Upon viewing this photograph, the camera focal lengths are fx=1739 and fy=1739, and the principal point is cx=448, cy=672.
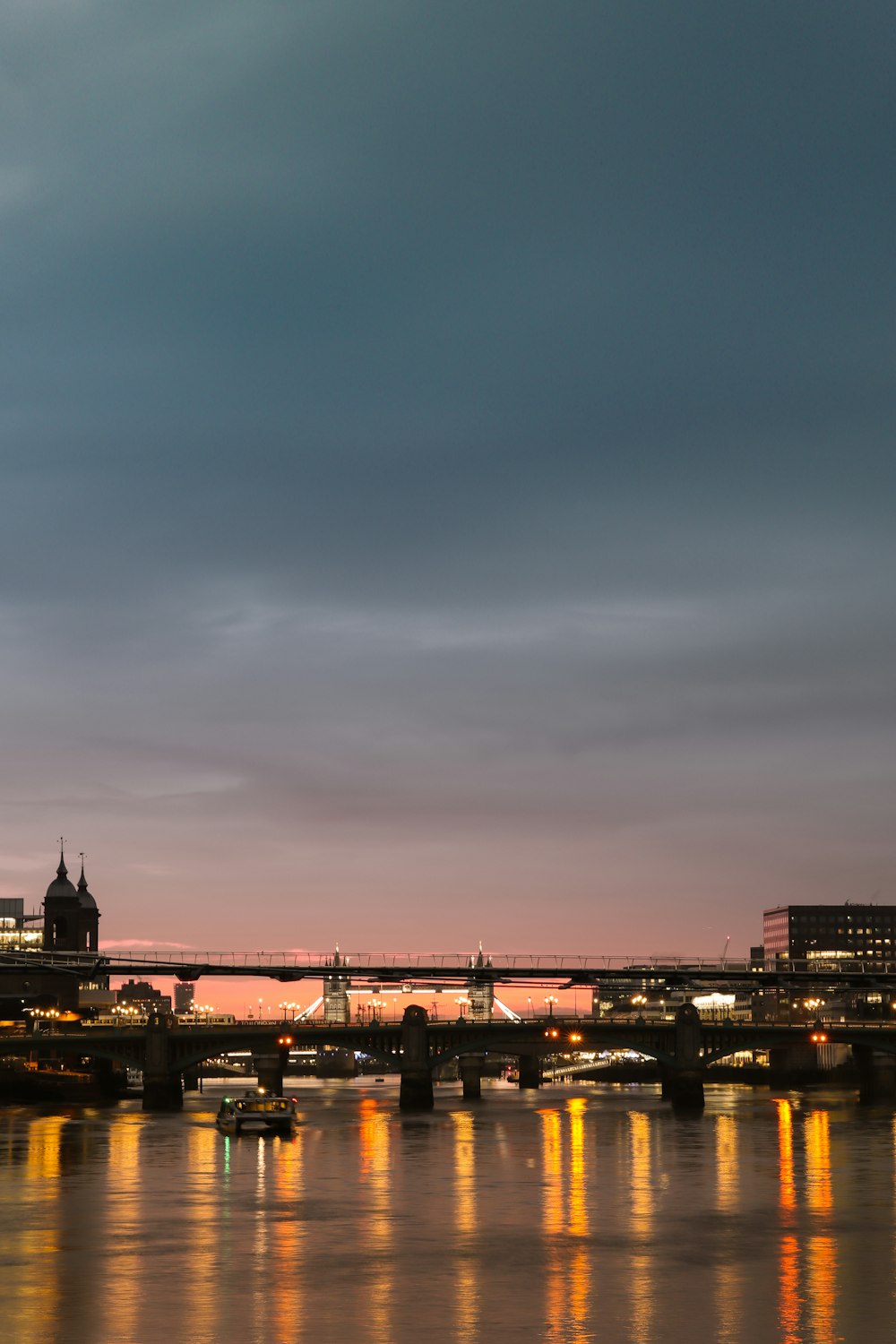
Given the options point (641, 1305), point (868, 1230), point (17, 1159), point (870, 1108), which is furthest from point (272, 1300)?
point (870, 1108)

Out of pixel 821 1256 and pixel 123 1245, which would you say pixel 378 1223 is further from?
pixel 821 1256

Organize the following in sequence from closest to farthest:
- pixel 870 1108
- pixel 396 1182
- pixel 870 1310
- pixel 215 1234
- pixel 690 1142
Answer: pixel 870 1310 → pixel 215 1234 → pixel 396 1182 → pixel 690 1142 → pixel 870 1108

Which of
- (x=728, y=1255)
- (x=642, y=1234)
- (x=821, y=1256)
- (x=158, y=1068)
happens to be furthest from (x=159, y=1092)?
(x=821, y=1256)

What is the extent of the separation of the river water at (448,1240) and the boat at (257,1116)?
15.8 ft

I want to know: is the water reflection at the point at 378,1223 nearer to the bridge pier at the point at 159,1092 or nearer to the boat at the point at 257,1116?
the boat at the point at 257,1116

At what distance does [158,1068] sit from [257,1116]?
5386 centimetres

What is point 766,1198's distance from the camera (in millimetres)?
90438

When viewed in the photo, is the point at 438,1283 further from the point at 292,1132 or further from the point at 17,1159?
the point at 292,1132

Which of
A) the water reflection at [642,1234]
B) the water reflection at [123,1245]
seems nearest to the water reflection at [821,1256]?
the water reflection at [642,1234]

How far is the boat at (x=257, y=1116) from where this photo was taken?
145m

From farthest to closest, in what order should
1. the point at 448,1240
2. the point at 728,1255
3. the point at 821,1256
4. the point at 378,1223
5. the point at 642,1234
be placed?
the point at 378,1223
the point at 642,1234
the point at 448,1240
the point at 728,1255
the point at 821,1256

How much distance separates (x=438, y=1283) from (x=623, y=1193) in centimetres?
3581

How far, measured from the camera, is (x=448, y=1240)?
73.4 meters

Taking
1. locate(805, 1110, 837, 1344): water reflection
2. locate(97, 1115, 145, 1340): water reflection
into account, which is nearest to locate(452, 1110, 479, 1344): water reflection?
locate(97, 1115, 145, 1340): water reflection
